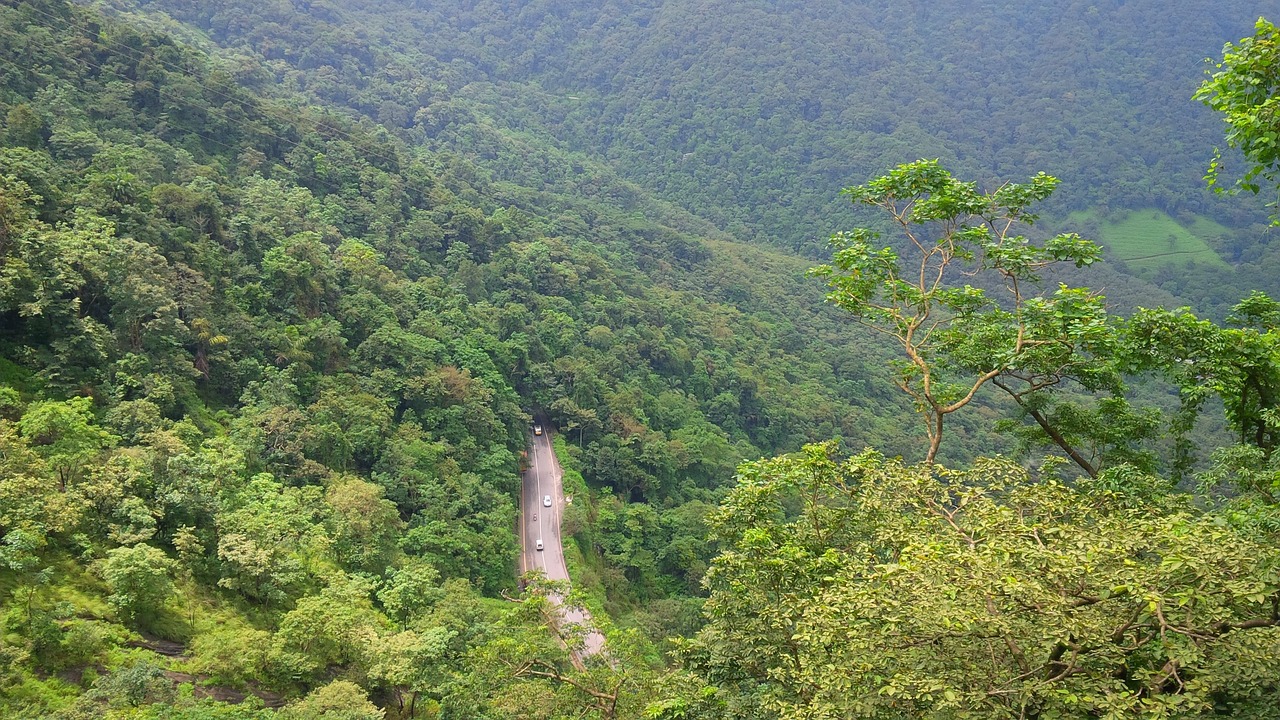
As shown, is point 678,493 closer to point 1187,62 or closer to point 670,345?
point 670,345

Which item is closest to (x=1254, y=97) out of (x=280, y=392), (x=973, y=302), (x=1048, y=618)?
(x=973, y=302)

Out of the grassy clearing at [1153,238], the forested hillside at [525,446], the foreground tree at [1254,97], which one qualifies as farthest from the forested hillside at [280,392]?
the grassy clearing at [1153,238]

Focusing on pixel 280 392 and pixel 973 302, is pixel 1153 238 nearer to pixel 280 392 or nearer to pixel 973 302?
pixel 280 392

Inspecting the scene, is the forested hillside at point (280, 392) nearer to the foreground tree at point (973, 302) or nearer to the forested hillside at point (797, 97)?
the foreground tree at point (973, 302)

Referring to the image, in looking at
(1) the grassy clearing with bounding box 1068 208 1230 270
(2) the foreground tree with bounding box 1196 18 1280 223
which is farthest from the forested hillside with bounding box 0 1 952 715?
(1) the grassy clearing with bounding box 1068 208 1230 270

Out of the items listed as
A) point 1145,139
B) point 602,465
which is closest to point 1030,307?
point 602,465

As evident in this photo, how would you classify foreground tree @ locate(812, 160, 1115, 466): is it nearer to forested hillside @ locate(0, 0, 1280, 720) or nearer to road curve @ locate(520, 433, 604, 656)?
forested hillside @ locate(0, 0, 1280, 720)
